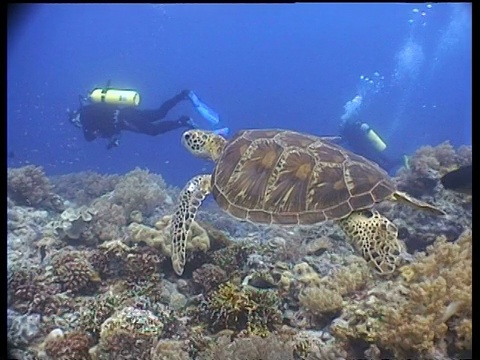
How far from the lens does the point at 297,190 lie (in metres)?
2.87

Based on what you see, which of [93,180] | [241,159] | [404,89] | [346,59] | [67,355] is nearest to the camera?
[67,355]

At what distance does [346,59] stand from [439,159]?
1613 cm

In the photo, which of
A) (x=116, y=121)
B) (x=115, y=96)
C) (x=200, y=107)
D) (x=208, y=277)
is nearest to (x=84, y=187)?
(x=116, y=121)

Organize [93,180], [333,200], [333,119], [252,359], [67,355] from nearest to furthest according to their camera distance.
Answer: [252,359] < [67,355] < [333,200] < [93,180] < [333,119]

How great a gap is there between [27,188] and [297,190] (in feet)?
12.2

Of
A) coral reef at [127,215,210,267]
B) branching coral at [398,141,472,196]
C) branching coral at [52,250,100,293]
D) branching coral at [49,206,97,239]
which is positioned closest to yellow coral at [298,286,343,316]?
coral reef at [127,215,210,267]

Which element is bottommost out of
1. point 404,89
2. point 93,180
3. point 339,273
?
point 339,273

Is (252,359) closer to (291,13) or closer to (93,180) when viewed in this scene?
(93,180)

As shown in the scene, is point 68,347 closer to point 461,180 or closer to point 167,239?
point 167,239

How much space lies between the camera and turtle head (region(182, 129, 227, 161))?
369 cm

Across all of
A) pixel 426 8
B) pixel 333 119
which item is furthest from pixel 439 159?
pixel 333 119

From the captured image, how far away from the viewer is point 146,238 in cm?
343

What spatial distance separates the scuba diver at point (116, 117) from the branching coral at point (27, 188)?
850 mm

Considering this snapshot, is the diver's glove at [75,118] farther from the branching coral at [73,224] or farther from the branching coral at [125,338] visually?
the branching coral at [125,338]
